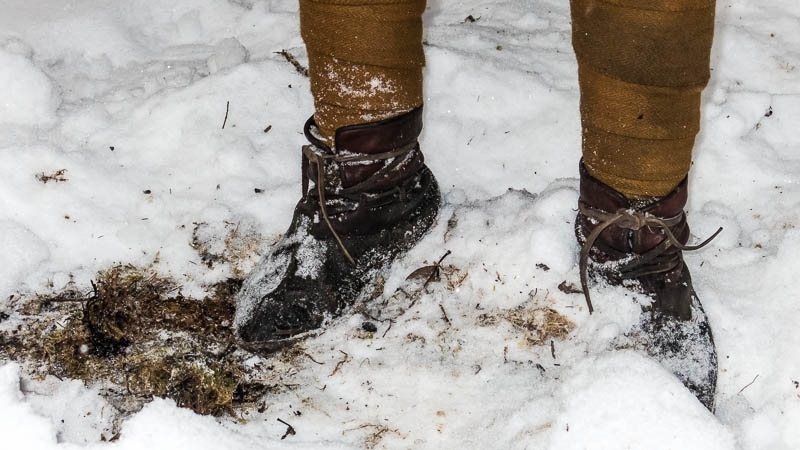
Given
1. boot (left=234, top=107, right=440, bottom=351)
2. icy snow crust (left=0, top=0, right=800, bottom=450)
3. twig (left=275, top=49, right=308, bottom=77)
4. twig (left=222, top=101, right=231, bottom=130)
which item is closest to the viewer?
icy snow crust (left=0, top=0, right=800, bottom=450)

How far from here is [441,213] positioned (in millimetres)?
2053

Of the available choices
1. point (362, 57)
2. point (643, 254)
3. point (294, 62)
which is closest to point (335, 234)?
point (362, 57)

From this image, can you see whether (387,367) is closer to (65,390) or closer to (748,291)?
(65,390)

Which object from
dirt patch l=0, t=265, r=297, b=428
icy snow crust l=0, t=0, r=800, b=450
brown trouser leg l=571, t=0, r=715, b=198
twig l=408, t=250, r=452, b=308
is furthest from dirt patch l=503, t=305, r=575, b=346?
dirt patch l=0, t=265, r=297, b=428

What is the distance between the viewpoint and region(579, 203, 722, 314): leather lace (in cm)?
159

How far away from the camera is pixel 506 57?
2547 millimetres

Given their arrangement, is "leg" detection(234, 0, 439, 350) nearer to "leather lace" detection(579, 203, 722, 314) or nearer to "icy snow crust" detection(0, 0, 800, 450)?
"icy snow crust" detection(0, 0, 800, 450)

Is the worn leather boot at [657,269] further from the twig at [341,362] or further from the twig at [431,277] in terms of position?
the twig at [341,362]

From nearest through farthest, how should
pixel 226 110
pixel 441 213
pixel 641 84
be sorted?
pixel 641 84 → pixel 441 213 → pixel 226 110

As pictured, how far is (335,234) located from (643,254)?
66 centimetres

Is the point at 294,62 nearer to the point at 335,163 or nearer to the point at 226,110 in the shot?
the point at 226,110

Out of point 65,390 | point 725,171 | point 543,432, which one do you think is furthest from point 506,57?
point 65,390

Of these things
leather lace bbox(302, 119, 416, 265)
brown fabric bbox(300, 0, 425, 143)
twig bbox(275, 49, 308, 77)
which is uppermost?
brown fabric bbox(300, 0, 425, 143)

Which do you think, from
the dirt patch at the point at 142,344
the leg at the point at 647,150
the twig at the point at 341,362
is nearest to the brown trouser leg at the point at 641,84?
the leg at the point at 647,150
